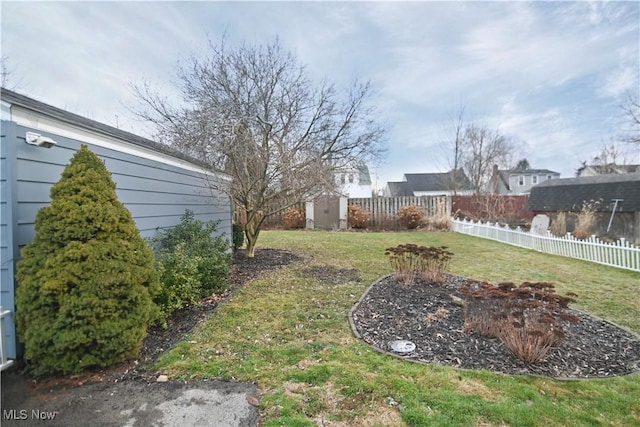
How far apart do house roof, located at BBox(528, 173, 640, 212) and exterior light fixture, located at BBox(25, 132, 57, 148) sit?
53.6 feet

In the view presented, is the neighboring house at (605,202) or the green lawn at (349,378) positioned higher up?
the neighboring house at (605,202)

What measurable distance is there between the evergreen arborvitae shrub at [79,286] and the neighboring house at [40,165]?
26cm

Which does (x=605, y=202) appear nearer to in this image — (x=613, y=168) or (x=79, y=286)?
(x=613, y=168)

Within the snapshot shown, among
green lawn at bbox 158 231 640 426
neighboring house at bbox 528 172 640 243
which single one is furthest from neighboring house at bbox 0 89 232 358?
neighboring house at bbox 528 172 640 243

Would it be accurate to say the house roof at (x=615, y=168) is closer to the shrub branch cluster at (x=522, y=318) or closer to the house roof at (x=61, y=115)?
the shrub branch cluster at (x=522, y=318)

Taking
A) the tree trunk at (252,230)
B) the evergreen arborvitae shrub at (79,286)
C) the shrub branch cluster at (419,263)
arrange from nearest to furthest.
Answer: the evergreen arborvitae shrub at (79,286), the shrub branch cluster at (419,263), the tree trunk at (252,230)

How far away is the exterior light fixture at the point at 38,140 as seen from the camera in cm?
279

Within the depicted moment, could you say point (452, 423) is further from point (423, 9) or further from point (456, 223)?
point (456, 223)

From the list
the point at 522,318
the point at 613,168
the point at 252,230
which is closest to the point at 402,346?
the point at 522,318

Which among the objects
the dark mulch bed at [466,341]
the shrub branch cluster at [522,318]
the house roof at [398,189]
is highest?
the house roof at [398,189]

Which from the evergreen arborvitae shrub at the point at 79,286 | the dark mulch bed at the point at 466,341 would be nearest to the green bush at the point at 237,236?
the dark mulch bed at the point at 466,341

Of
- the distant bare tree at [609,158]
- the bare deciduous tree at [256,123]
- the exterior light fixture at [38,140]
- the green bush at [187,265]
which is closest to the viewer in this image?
the exterior light fixture at [38,140]

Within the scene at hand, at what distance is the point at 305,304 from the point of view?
14.9 feet
